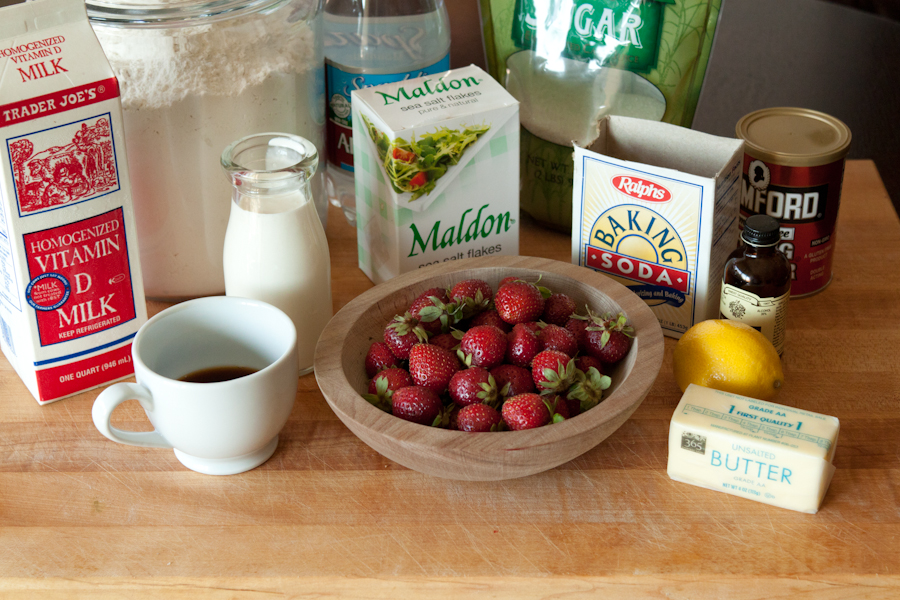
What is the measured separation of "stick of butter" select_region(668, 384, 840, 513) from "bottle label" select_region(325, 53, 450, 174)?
522mm

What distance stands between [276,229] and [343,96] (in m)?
0.31

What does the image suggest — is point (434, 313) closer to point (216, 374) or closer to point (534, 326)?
point (534, 326)

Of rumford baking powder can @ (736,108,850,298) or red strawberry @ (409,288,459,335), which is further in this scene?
rumford baking powder can @ (736,108,850,298)

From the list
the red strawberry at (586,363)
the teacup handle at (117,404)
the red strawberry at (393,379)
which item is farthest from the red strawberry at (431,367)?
the teacup handle at (117,404)

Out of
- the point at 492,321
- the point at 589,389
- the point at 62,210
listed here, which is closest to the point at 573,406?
the point at 589,389

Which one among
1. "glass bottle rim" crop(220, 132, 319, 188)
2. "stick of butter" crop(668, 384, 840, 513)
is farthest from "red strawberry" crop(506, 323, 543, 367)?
"glass bottle rim" crop(220, 132, 319, 188)

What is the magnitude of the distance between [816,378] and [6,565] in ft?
2.47

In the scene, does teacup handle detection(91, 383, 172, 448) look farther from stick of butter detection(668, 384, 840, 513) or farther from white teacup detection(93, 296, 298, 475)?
stick of butter detection(668, 384, 840, 513)

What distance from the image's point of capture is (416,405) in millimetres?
708

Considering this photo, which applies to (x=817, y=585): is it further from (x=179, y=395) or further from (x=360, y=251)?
(x=360, y=251)

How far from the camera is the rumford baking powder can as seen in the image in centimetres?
91

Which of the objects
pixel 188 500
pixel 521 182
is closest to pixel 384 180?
pixel 521 182

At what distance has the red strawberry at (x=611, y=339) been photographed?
2.52ft

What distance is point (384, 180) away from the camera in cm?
93
